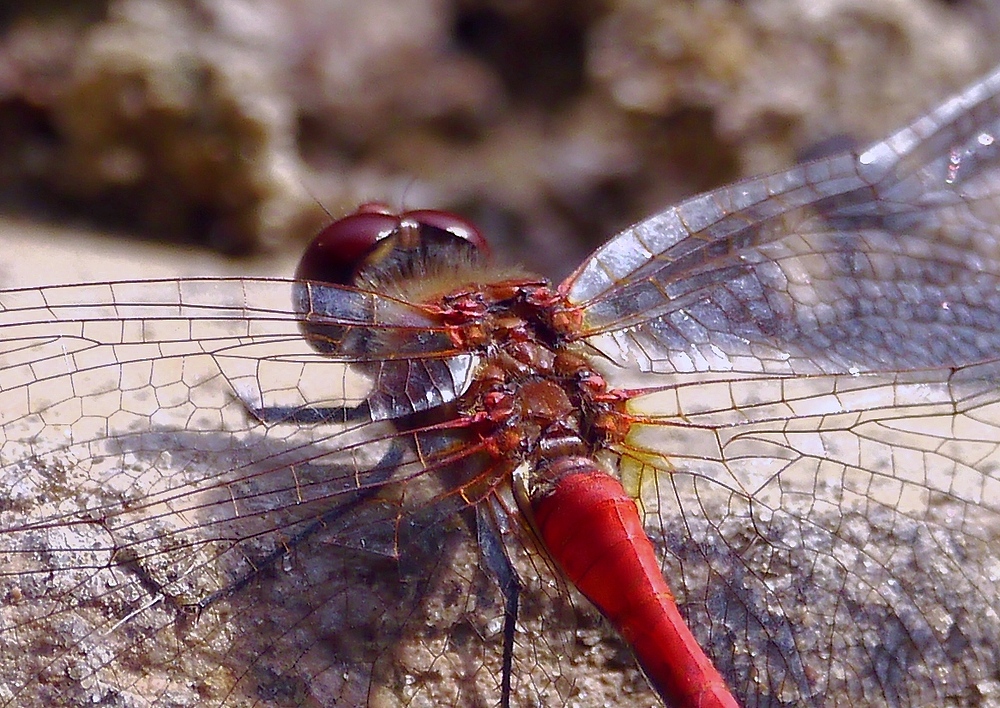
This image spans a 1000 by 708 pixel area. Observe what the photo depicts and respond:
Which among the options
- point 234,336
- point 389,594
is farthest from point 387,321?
point 389,594

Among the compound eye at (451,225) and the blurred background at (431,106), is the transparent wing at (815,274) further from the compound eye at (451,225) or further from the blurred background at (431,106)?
the blurred background at (431,106)

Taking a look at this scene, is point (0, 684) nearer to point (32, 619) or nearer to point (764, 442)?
point (32, 619)

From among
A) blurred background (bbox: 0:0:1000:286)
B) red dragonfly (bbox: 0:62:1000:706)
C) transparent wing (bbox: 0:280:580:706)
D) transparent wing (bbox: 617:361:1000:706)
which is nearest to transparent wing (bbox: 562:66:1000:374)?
red dragonfly (bbox: 0:62:1000:706)

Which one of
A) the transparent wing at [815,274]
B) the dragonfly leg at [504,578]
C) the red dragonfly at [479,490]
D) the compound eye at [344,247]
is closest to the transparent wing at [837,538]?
the red dragonfly at [479,490]

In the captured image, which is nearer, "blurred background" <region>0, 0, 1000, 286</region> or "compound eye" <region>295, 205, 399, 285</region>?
"compound eye" <region>295, 205, 399, 285</region>

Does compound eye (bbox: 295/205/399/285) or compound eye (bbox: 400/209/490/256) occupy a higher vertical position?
compound eye (bbox: 400/209/490/256)

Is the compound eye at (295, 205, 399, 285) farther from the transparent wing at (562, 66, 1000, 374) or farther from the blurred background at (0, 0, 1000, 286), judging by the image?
the blurred background at (0, 0, 1000, 286)
